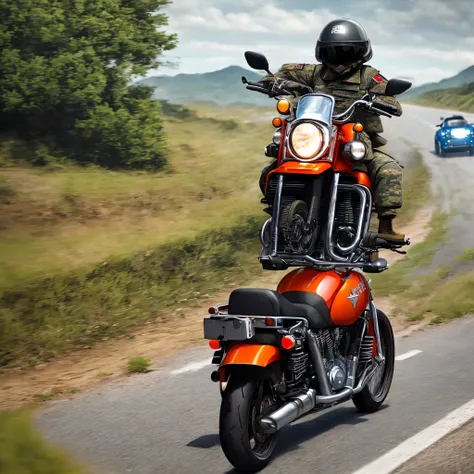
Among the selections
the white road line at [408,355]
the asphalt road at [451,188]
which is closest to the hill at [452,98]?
the asphalt road at [451,188]

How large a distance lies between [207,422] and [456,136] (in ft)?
101

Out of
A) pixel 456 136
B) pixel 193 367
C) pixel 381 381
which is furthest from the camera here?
pixel 456 136

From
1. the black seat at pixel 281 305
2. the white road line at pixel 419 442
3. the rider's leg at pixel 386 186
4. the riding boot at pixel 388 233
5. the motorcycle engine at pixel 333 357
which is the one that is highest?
the rider's leg at pixel 386 186

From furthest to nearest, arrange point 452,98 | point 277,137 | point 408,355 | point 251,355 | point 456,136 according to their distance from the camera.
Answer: point 452,98, point 456,136, point 408,355, point 277,137, point 251,355

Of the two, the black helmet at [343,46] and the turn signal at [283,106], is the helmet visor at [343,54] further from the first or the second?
the turn signal at [283,106]

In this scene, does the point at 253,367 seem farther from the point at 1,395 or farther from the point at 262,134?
the point at 262,134

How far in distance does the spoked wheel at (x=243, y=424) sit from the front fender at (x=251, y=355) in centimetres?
12

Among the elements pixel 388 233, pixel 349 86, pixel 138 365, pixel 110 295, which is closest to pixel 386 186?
pixel 388 233

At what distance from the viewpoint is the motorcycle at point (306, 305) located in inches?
235

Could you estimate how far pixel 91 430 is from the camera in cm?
709

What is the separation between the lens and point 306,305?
6469 millimetres

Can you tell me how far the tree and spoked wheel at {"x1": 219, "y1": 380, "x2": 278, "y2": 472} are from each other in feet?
55.7

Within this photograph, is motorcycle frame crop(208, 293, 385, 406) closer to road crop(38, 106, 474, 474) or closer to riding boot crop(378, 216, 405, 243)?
road crop(38, 106, 474, 474)

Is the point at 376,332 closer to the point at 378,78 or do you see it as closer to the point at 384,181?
the point at 384,181
